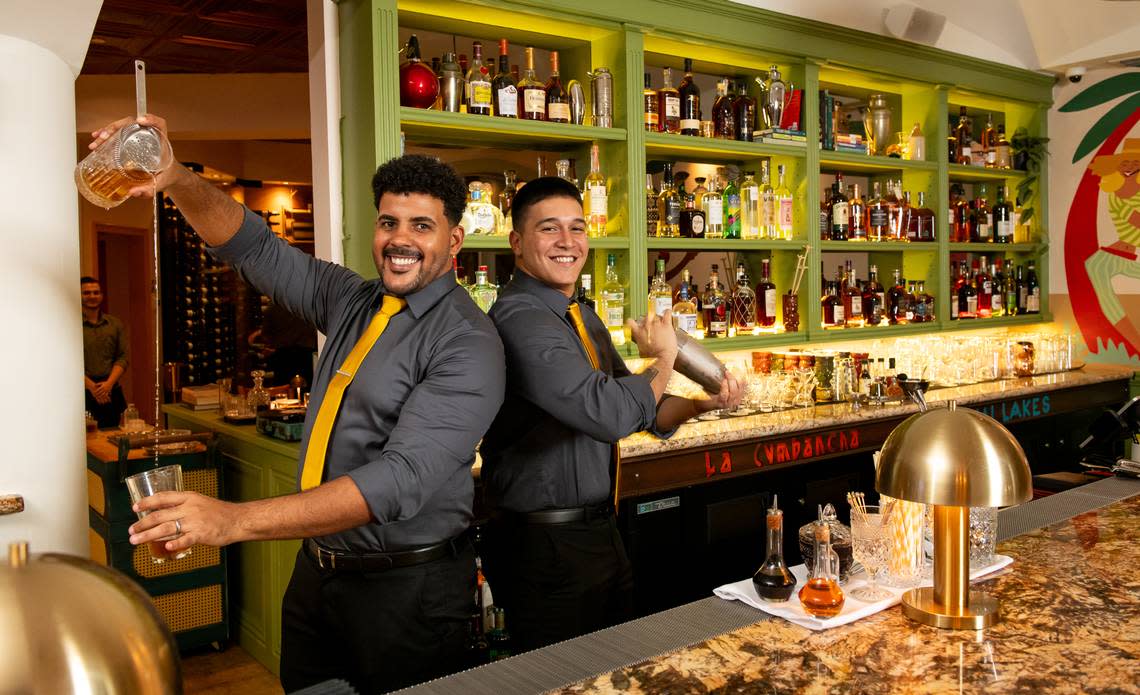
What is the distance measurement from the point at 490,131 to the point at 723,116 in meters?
1.36

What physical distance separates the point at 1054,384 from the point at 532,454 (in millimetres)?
3945

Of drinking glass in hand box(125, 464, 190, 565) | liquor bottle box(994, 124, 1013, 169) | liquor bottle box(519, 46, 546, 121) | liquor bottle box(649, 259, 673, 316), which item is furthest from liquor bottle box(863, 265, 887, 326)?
drinking glass in hand box(125, 464, 190, 565)

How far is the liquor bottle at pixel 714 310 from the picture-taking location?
4.45m

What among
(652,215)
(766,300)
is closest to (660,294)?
(652,215)

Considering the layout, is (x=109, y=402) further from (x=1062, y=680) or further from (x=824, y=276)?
(x=1062, y=680)

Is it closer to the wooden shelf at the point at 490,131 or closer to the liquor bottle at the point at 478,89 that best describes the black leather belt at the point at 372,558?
the wooden shelf at the point at 490,131

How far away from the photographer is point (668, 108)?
4238 mm

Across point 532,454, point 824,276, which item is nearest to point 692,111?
point 824,276

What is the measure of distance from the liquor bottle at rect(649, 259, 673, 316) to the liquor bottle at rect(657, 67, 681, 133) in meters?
0.62

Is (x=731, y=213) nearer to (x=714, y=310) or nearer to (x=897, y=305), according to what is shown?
(x=714, y=310)

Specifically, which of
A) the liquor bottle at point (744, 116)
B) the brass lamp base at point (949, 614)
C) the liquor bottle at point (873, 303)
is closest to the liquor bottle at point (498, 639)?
the brass lamp base at point (949, 614)

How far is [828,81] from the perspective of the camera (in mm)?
5105

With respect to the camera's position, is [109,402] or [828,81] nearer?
[828,81]

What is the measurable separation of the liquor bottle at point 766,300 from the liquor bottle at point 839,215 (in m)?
0.51
